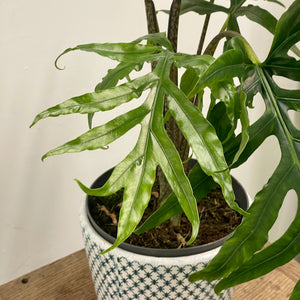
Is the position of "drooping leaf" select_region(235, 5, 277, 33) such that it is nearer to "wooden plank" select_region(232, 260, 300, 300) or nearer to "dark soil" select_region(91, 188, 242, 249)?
"dark soil" select_region(91, 188, 242, 249)

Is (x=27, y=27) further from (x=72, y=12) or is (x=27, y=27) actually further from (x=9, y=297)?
(x=9, y=297)

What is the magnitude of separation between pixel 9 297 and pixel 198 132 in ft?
1.72

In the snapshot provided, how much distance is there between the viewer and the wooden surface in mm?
713

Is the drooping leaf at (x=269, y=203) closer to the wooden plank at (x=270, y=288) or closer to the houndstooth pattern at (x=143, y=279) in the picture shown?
the houndstooth pattern at (x=143, y=279)

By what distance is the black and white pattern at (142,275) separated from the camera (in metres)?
0.49

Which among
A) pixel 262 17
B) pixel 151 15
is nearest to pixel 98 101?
pixel 151 15

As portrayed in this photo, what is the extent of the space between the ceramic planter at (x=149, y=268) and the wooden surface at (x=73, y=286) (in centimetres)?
20

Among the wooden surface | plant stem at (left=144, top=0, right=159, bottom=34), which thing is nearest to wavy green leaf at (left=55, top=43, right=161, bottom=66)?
plant stem at (left=144, top=0, right=159, bottom=34)

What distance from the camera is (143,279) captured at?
508mm

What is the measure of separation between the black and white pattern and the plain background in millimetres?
118

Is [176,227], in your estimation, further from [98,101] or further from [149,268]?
[98,101]

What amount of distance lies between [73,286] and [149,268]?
0.30 meters

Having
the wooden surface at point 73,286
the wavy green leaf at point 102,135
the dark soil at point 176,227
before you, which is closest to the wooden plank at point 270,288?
the wooden surface at point 73,286

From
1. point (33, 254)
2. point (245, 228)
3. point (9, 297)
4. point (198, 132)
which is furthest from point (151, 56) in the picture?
point (33, 254)
